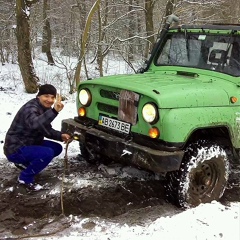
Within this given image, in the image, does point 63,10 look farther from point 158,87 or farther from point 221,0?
point 158,87

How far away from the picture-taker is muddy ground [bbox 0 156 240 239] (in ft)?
12.0

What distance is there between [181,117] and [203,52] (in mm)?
1482

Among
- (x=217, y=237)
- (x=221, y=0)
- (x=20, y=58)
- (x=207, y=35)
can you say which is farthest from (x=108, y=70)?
(x=217, y=237)

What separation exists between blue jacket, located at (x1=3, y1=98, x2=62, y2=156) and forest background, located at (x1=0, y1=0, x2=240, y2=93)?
6338 mm

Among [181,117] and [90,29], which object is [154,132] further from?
[90,29]

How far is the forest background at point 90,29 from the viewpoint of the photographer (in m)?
10.7

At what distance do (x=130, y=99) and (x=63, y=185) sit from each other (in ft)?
4.80

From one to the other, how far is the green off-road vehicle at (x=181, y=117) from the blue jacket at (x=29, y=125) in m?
0.41

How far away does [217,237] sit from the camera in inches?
136

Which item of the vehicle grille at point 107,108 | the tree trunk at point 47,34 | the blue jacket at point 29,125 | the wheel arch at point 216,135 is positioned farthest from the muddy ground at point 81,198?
the tree trunk at point 47,34

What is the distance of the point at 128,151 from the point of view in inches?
150

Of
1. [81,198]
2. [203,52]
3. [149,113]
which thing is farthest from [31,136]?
[203,52]

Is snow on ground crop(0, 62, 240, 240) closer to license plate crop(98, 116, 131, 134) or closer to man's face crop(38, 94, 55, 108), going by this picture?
license plate crop(98, 116, 131, 134)

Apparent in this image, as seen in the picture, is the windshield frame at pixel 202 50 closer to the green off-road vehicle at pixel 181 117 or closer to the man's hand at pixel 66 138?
the green off-road vehicle at pixel 181 117
